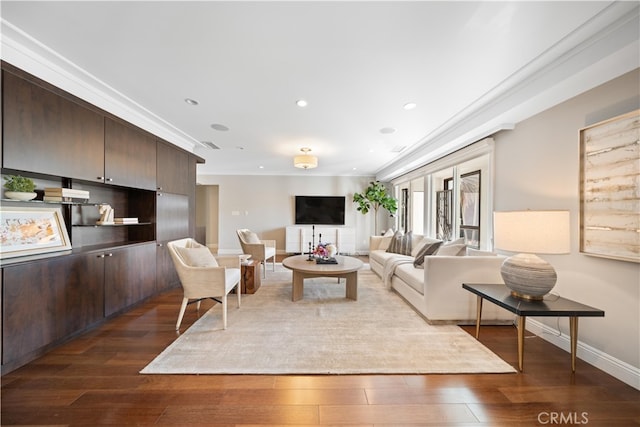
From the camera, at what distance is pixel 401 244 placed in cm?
465

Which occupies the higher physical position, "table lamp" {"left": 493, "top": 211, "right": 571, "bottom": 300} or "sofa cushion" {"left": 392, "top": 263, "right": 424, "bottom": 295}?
"table lamp" {"left": 493, "top": 211, "right": 571, "bottom": 300}

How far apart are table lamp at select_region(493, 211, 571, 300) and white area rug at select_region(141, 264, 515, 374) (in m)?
0.65

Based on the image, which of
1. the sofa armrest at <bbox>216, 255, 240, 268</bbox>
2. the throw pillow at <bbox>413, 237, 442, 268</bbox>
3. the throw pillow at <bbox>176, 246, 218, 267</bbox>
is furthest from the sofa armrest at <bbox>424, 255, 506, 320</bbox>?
the throw pillow at <bbox>176, 246, 218, 267</bbox>

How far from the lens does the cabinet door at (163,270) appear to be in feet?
11.3

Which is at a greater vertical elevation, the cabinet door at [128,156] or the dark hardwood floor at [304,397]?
the cabinet door at [128,156]

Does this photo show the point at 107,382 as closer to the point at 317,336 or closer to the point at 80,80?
the point at 317,336

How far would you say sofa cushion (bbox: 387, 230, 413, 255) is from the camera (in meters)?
4.57

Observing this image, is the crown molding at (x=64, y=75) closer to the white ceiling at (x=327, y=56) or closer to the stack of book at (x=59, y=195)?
the white ceiling at (x=327, y=56)

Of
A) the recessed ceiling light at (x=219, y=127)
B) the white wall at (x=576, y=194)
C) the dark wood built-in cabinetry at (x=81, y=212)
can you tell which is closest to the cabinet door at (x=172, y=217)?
the dark wood built-in cabinetry at (x=81, y=212)

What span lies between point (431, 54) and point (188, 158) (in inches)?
151

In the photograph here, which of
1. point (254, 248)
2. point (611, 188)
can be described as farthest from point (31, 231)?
point (611, 188)

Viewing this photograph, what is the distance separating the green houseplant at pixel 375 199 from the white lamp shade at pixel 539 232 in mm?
4781

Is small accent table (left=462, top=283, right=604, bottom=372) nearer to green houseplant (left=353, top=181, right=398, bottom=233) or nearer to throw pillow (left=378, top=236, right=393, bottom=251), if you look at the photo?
throw pillow (left=378, top=236, right=393, bottom=251)

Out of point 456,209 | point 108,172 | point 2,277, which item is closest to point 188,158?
point 108,172
